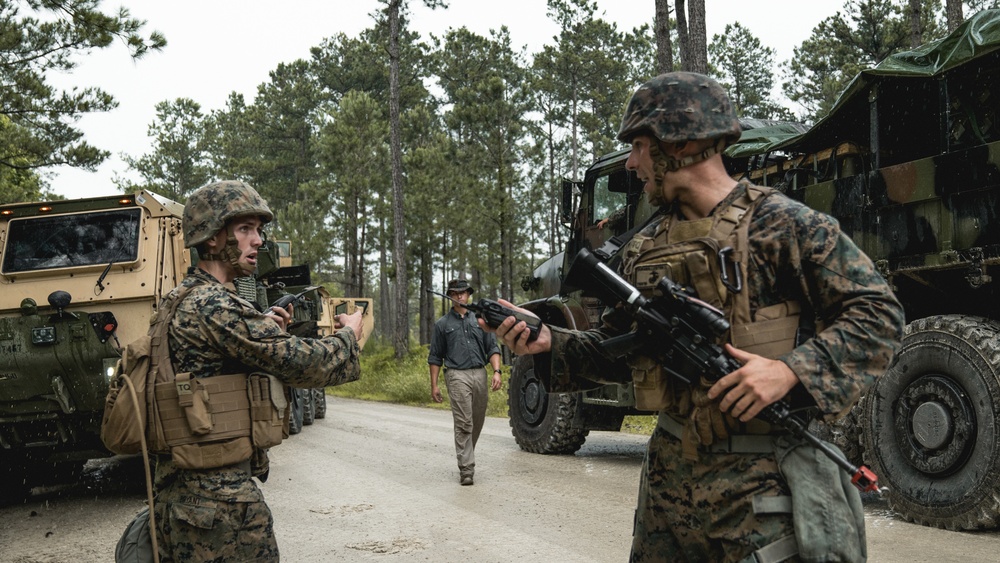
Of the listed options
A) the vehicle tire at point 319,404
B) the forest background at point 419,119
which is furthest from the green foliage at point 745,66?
the vehicle tire at point 319,404

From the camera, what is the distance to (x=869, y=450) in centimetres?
696

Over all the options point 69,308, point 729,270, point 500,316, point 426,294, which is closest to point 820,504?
point 729,270

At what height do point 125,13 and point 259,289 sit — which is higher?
point 125,13

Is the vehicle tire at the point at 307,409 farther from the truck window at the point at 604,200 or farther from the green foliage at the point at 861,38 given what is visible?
the green foliage at the point at 861,38

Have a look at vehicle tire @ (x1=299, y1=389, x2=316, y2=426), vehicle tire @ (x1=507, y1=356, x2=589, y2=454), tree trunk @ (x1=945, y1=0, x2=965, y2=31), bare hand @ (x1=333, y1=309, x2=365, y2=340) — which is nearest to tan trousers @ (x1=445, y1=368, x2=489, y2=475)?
vehicle tire @ (x1=507, y1=356, x2=589, y2=454)

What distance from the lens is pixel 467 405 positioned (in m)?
8.97

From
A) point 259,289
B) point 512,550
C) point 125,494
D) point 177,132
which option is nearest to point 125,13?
point 259,289

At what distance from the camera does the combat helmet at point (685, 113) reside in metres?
2.64

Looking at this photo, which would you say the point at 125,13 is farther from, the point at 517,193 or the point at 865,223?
the point at 517,193

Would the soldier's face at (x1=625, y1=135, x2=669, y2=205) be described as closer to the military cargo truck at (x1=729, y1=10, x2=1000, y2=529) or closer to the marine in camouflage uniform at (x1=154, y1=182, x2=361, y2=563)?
the marine in camouflage uniform at (x1=154, y1=182, x2=361, y2=563)

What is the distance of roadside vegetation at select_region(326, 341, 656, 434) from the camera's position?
18.8 meters

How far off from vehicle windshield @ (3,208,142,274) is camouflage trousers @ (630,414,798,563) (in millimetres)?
7324

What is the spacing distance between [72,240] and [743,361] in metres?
8.17

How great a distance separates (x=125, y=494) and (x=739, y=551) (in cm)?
794
